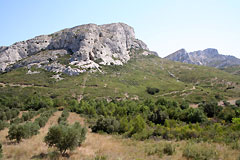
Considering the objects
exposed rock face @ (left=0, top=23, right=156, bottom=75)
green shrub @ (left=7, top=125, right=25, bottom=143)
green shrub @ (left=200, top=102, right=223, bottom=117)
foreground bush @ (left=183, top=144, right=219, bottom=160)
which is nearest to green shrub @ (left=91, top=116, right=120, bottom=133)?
green shrub @ (left=7, top=125, right=25, bottom=143)

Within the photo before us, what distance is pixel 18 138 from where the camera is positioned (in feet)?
64.0

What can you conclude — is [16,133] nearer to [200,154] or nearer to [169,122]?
[200,154]

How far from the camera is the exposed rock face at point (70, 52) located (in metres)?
123

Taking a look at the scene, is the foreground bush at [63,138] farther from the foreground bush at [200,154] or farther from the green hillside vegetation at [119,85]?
the green hillside vegetation at [119,85]

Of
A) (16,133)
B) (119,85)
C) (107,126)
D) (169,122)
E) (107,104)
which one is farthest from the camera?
(119,85)

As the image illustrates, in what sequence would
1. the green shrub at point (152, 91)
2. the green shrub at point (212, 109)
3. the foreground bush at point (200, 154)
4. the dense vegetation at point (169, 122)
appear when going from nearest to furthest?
the foreground bush at point (200, 154) < the dense vegetation at point (169, 122) < the green shrub at point (212, 109) < the green shrub at point (152, 91)

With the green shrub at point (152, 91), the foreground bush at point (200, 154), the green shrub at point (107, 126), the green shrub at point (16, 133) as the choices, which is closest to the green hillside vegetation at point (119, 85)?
the green shrub at point (152, 91)

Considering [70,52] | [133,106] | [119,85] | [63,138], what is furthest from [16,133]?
[70,52]

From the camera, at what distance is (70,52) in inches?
5630

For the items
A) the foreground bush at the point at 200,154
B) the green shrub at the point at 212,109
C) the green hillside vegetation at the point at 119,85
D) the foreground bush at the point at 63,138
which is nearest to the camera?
the foreground bush at the point at 200,154

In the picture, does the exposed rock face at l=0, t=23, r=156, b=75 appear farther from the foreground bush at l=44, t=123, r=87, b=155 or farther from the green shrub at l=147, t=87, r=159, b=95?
the foreground bush at l=44, t=123, r=87, b=155

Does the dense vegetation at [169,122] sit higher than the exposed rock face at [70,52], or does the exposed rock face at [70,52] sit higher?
the exposed rock face at [70,52]

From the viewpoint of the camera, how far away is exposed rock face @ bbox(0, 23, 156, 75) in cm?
12336

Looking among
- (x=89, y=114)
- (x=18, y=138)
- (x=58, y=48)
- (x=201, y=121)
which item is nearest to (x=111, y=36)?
(x=58, y=48)
